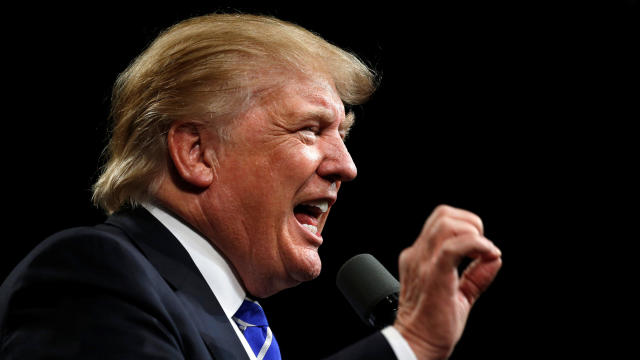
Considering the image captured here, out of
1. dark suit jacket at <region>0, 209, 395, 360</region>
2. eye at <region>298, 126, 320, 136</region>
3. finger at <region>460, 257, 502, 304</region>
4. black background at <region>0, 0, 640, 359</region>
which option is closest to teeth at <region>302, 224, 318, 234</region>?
eye at <region>298, 126, 320, 136</region>

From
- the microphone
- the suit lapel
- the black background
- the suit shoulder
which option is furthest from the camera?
the black background

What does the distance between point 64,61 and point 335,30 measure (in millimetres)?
1033

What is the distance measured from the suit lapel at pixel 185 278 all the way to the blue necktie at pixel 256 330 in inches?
5.2

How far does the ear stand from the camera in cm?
168

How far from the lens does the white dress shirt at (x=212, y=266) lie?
1.58 m

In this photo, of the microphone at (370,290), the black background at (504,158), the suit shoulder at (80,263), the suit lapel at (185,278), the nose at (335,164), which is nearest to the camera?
the suit shoulder at (80,263)

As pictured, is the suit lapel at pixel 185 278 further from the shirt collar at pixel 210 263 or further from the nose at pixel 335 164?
the nose at pixel 335 164

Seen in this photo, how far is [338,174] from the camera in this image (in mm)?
1736

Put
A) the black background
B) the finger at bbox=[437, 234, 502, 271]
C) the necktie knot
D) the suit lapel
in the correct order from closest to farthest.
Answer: the finger at bbox=[437, 234, 502, 271] < the suit lapel < the necktie knot < the black background

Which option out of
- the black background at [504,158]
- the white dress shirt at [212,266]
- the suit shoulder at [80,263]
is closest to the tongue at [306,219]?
the white dress shirt at [212,266]

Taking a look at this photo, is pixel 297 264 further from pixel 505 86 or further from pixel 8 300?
pixel 505 86

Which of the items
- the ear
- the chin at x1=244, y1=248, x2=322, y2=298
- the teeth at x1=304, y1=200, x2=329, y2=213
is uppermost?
the ear

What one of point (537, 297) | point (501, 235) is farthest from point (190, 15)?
point (537, 297)

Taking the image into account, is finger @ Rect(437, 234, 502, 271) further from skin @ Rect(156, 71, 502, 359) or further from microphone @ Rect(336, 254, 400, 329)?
skin @ Rect(156, 71, 502, 359)
